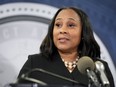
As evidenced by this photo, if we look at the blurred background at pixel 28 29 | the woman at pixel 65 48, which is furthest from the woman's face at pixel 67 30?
the blurred background at pixel 28 29

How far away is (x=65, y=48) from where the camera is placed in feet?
6.35

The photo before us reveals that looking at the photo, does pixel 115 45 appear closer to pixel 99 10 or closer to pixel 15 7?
pixel 99 10

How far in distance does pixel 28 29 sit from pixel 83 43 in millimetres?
641

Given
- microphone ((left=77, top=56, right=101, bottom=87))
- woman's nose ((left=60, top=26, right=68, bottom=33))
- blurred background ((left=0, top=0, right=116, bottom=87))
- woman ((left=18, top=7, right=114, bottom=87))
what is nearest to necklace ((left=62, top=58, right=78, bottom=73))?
woman ((left=18, top=7, right=114, bottom=87))

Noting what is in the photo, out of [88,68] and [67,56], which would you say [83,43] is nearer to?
[67,56]

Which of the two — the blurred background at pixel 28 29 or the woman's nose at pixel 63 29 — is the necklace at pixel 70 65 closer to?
the woman's nose at pixel 63 29

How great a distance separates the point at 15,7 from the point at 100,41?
757 mm

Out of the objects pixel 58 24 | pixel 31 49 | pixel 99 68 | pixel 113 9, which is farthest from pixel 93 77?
pixel 113 9

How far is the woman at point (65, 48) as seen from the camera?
1.88 meters

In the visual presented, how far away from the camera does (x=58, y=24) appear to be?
75.5 inches

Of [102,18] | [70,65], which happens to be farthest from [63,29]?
[102,18]

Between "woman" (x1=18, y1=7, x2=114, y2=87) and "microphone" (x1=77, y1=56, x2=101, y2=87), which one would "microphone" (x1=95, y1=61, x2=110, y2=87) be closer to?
"microphone" (x1=77, y1=56, x2=101, y2=87)

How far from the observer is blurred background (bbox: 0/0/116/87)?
251 centimetres

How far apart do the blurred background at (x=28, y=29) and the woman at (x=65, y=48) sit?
55cm
